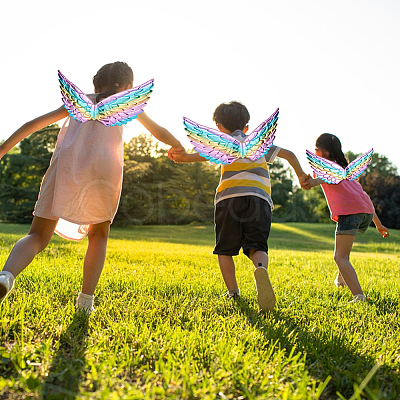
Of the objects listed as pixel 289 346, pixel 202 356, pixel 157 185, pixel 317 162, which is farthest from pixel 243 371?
pixel 157 185

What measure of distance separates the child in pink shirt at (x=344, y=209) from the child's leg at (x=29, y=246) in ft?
8.13

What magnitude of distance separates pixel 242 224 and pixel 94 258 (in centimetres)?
131

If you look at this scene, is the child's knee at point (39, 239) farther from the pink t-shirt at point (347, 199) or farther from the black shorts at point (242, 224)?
the pink t-shirt at point (347, 199)

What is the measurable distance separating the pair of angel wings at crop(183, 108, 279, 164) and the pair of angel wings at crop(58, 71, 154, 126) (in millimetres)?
546

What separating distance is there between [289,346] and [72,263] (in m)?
3.72

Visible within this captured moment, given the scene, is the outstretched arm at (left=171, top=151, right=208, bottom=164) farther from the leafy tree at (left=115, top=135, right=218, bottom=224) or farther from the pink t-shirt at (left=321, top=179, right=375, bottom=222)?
the leafy tree at (left=115, top=135, right=218, bottom=224)

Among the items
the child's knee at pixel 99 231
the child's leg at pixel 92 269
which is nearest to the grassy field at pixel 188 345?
the child's leg at pixel 92 269

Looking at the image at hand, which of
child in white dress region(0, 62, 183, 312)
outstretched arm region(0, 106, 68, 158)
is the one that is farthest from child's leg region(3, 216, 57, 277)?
outstretched arm region(0, 106, 68, 158)

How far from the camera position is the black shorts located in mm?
3361

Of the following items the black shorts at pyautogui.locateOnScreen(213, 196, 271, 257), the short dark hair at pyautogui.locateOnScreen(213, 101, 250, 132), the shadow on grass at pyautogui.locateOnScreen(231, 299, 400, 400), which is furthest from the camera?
the short dark hair at pyautogui.locateOnScreen(213, 101, 250, 132)

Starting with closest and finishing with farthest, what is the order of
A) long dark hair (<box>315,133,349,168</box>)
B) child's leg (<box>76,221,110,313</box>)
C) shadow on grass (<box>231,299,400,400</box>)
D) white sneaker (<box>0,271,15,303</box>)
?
shadow on grass (<box>231,299,400,400</box>), white sneaker (<box>0,271,15,303</box>), child's leg (<box>76,221,110,313</box>), long dark hair (<box>315,133,349,168</box>)

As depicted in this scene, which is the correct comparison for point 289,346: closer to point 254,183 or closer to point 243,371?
point 243,371

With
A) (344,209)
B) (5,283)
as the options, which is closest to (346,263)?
(344,209)

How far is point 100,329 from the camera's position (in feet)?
7.77
